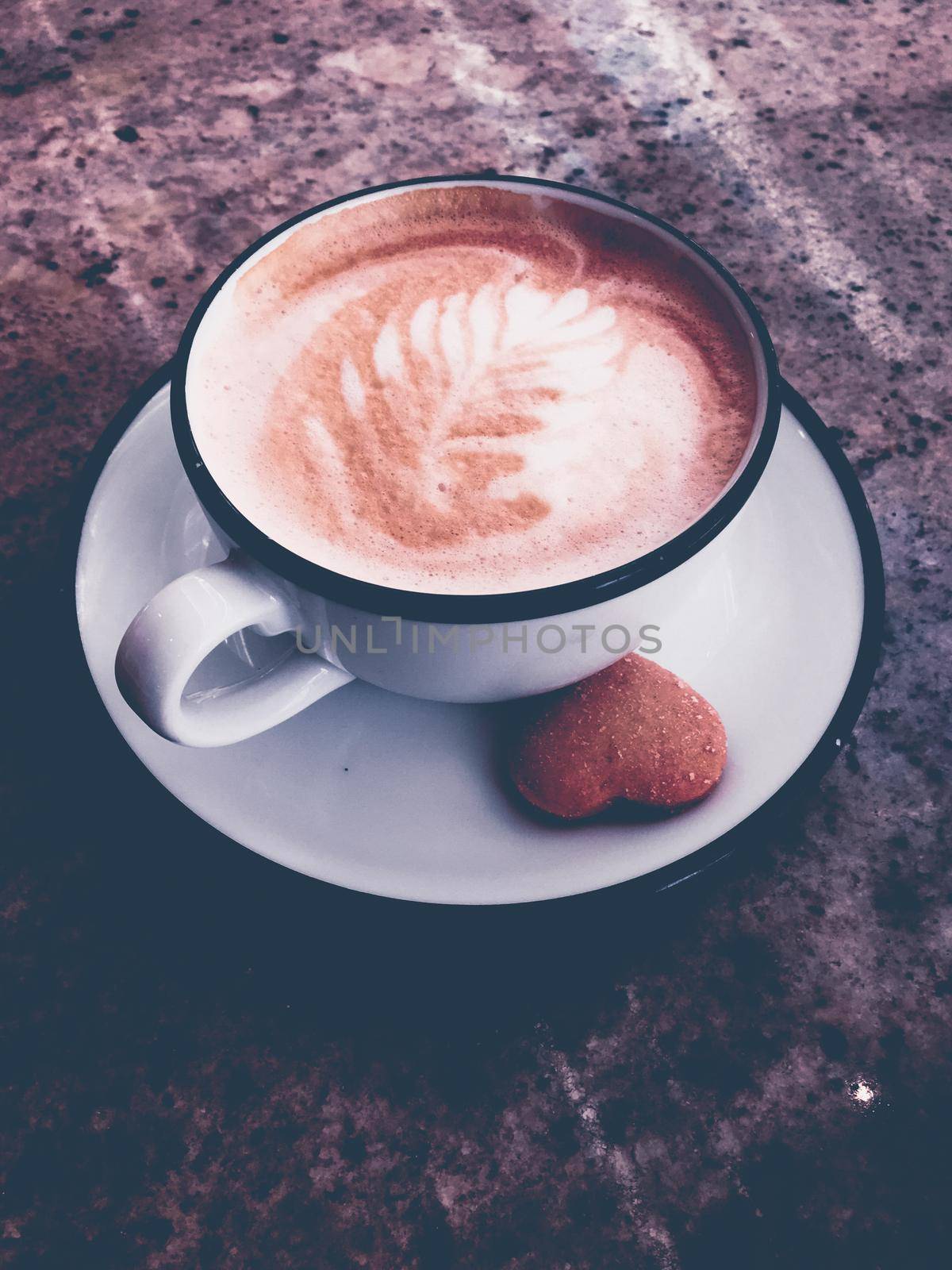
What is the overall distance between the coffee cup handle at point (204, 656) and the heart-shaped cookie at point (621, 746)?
18 cm

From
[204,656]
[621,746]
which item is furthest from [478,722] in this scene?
[204,656]

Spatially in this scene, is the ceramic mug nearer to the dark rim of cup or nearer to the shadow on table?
the dark rim of cup

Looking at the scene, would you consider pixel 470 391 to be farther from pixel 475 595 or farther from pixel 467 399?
pixel 475 595

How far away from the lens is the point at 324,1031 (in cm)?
73

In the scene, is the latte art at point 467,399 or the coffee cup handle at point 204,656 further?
the latte art at point 467,399

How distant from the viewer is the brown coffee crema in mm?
746

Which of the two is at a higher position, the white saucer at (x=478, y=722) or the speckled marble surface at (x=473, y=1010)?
the white saucer at (x=478, y=722)

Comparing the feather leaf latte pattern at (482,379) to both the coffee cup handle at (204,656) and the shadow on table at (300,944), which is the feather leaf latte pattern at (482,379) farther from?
the shadow on table at (300,944)

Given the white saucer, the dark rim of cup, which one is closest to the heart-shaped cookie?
the white saucer

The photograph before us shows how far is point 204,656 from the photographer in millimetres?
658

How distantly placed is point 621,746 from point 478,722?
0.13m

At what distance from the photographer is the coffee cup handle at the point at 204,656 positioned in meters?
0.63

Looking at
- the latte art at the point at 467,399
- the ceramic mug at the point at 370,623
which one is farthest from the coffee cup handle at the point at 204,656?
the latte art at the point at 467,399

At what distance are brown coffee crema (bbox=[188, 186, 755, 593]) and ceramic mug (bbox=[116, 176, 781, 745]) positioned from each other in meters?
0.06
